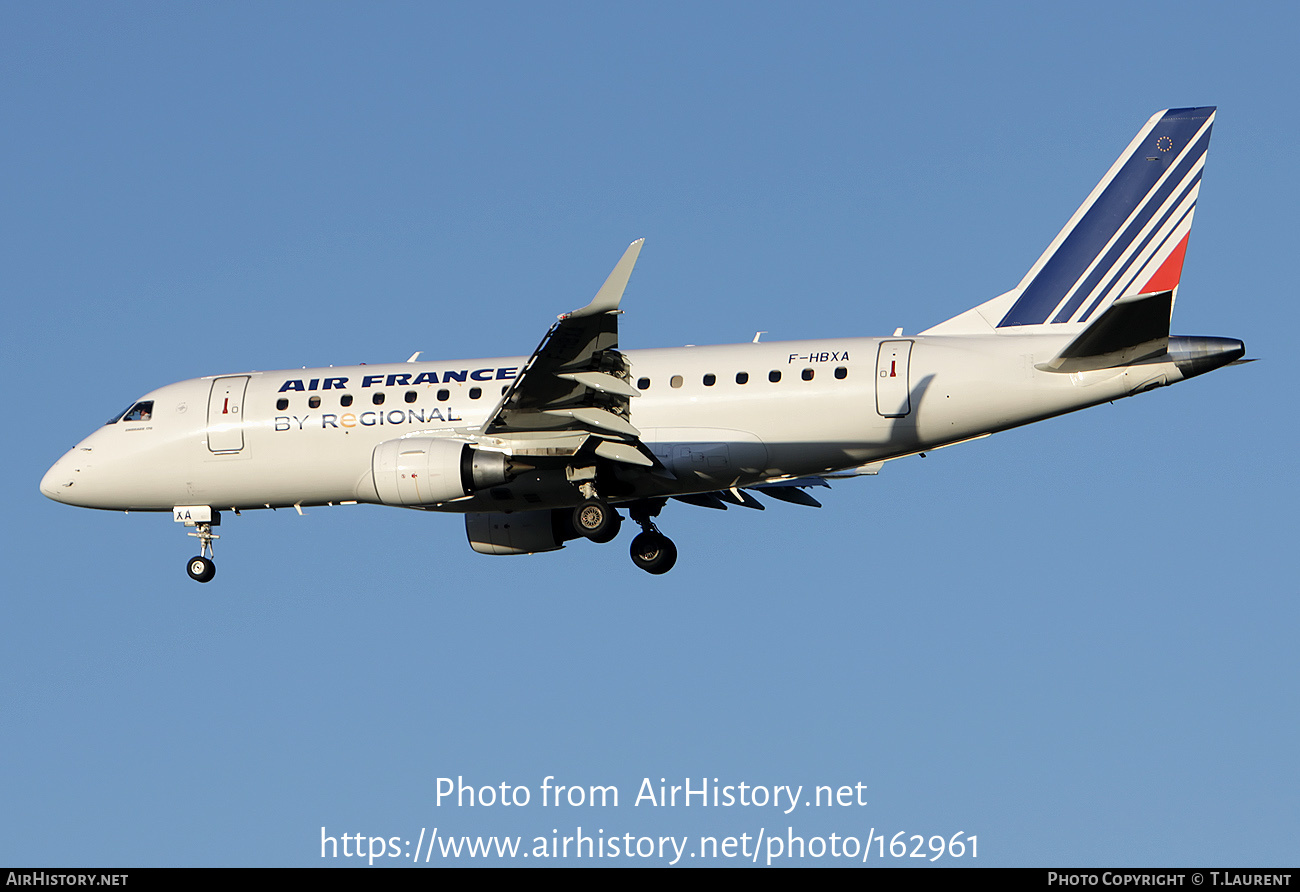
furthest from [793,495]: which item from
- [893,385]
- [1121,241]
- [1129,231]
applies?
[1129,231]

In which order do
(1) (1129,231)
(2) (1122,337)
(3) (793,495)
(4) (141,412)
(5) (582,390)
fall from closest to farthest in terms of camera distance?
(2) (1122,337) → (5) (582,390) → (1) (1129,231) → (4) (141,412) → (3) (793,495)

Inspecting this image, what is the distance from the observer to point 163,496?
104 ft

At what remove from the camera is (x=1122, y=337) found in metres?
25.9

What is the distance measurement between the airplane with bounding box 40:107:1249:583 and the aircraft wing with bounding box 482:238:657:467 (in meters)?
0.04

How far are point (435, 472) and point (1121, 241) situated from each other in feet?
44.6

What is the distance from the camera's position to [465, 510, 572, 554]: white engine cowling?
104ft

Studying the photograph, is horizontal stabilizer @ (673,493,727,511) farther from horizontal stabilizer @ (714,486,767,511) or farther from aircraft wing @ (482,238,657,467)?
aircraft wing @ (482,238,657,467)

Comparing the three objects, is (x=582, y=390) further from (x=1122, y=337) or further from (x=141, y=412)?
(x=141, y=412)

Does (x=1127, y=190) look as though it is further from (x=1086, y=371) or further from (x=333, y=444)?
(x=333, y=444)

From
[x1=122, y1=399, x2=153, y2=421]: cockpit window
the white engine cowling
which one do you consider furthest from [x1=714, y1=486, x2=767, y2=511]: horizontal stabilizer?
[x1=122, y1=399, x2=153, y2=421]: cockpit window

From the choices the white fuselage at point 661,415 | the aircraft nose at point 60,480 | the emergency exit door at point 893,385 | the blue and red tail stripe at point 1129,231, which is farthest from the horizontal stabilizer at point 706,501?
the aircraft nose at point 60,480

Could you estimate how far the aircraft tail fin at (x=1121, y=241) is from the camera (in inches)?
1139

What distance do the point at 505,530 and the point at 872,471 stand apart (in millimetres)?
7632
